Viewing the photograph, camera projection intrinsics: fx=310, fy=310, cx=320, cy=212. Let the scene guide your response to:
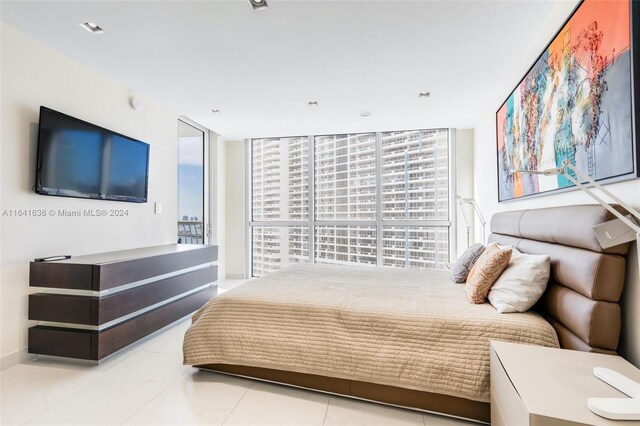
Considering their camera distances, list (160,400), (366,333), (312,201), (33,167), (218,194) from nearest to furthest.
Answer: (366,333) → (160,400) → (33,167) → (218,194) → (312,201)

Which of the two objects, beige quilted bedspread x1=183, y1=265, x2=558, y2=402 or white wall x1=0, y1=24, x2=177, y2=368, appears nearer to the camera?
beige quilted bedspread x1=183, y1=265, x2=558, y2=402

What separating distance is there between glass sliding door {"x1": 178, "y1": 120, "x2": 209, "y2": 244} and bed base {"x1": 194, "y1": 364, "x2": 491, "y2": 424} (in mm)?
2840

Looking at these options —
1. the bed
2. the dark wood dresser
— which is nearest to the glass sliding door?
the dark wood dresser

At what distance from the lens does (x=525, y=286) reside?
Answer: 167 cm

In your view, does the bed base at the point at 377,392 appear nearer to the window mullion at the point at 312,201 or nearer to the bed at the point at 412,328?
the bed at the point at 412,328

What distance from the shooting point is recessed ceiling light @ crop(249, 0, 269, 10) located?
75.8 inches

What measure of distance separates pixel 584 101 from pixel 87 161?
3.53 m

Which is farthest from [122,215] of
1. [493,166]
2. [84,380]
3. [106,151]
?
[493,166]

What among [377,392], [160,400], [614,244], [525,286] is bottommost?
[160,400]

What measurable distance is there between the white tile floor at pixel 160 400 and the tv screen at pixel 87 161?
1.35m

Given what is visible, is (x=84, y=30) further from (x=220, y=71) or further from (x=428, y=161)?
(x=428, y=161)

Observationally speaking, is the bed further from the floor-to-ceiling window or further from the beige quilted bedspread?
the floor-to-ceiling window

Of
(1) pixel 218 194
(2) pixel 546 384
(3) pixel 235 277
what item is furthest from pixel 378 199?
(2) pixel 546 384

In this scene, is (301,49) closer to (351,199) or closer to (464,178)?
(351,199)
